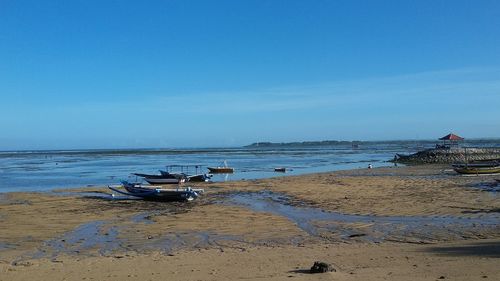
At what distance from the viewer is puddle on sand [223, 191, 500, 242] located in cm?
1462

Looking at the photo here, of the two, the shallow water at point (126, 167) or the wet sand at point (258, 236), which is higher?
the shallow water at point (126, 167)

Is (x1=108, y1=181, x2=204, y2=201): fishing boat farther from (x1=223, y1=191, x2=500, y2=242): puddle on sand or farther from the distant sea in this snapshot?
the distant sea

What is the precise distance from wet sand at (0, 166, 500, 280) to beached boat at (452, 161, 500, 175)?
1202 cm

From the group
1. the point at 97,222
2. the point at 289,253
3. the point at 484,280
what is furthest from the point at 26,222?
the point at 484,280

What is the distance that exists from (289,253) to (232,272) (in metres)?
2.55

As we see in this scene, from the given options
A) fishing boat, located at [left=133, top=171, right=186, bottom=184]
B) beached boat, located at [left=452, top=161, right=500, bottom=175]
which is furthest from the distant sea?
beached boat, located at [left=452, top=161, right=500, bottom=175]

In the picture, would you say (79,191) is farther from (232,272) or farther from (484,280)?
(484,280)

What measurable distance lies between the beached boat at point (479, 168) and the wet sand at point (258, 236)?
473 inches

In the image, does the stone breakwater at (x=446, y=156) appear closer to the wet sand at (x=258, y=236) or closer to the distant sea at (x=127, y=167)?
the distant sea at (x=127, y=167)

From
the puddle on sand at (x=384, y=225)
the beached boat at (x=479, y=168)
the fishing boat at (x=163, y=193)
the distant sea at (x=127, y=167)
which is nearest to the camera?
the puddle on sand at (x=384, y=225)

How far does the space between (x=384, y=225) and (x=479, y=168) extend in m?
25.7

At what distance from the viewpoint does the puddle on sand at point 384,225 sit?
48.0ft

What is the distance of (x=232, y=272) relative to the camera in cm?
998

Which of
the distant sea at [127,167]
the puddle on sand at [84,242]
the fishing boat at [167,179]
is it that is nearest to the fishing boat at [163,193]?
the puddle on sand at [84,242]
